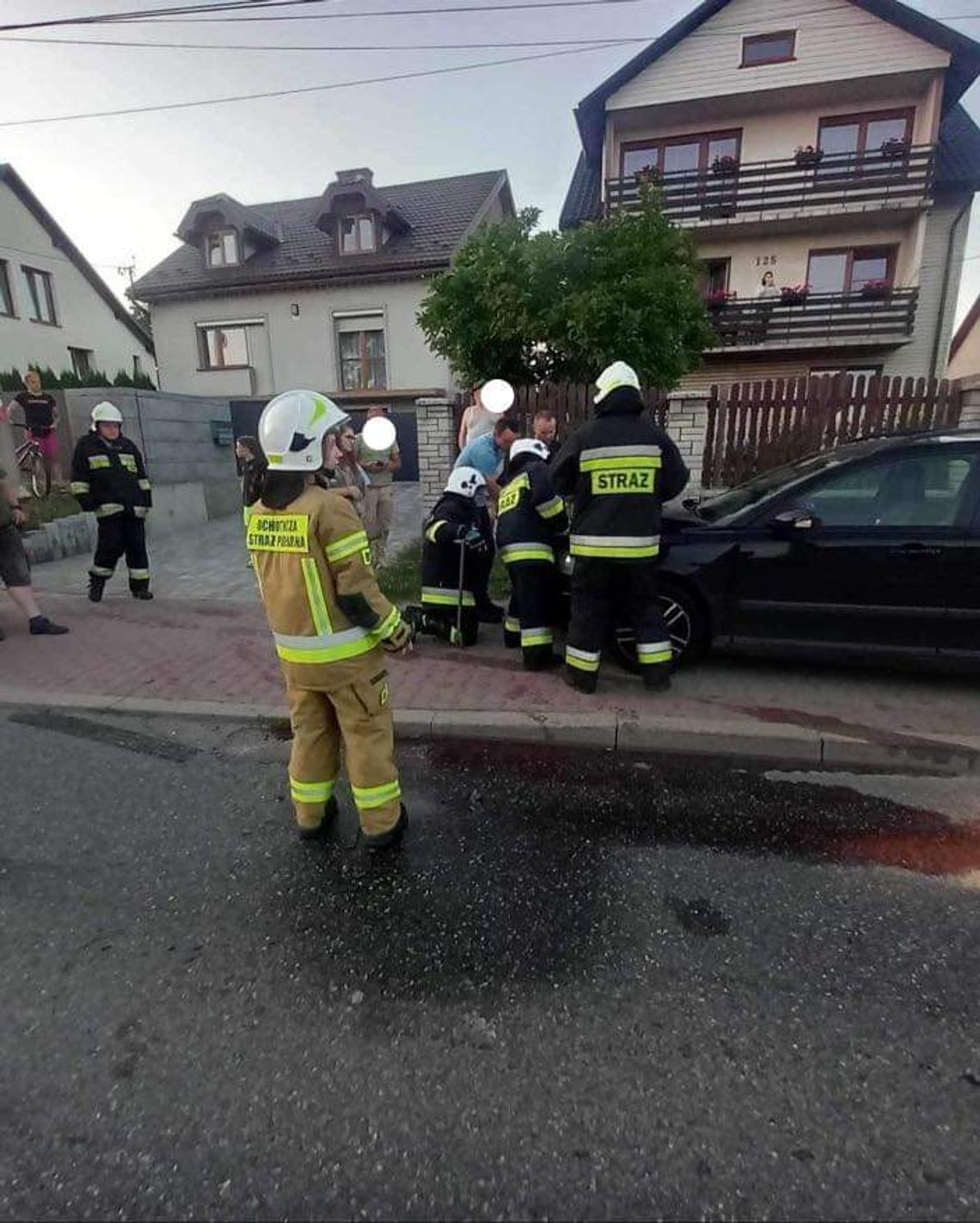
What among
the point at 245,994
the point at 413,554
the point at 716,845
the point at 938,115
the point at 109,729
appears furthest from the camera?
the point at 938,115

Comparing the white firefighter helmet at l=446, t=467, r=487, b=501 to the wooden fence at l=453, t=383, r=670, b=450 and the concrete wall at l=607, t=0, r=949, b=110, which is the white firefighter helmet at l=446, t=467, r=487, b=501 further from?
the concrete wall at l=607, t=0, r=949, b=110

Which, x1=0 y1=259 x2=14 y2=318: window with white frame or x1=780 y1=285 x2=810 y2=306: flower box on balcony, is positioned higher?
x1=0 y1=259 x2=14 y2=318: window with white frame

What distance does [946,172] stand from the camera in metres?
15.8

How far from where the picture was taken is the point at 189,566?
8.23 metres

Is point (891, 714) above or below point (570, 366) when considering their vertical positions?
below

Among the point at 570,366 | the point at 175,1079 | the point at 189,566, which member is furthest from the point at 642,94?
the point at 175,1079

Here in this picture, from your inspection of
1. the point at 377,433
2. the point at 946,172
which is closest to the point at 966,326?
the point at 946,172

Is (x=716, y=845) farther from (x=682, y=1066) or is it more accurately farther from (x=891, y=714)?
(x=891, y=714)

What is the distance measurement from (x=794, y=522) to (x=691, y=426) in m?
4.01

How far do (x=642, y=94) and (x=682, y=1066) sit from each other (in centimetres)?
2058

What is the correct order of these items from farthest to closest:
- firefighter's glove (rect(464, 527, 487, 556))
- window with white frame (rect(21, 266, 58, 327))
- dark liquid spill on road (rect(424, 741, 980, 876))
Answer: window with white frame (rect(21, 266, 58, 327)) → firefighter's glove (rect(464, 527, 487, 556)) → dark liquid spill on road (rect(424, 741, 980, 876))

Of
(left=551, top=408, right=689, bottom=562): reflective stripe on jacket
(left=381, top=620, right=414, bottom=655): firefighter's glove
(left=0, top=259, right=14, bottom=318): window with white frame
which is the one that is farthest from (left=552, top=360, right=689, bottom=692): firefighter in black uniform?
(left=0, top=259, right=14, bottom=318): window with white frame

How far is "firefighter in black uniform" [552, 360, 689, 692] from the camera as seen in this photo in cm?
386

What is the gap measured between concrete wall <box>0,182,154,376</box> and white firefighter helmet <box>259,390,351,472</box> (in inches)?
907
